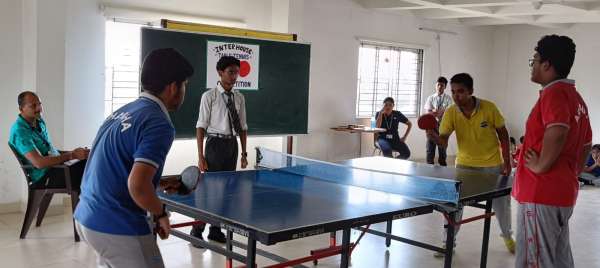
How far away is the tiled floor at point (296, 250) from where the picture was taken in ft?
14.1

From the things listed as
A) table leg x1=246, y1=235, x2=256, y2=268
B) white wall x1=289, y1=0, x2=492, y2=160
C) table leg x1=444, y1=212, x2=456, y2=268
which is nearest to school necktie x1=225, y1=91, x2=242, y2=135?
table leg x1=444, y1=212, x2=456, y2=268

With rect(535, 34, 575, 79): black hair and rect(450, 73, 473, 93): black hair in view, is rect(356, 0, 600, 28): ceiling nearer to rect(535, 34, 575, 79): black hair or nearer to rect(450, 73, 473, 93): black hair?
rect(450, 73, 473, 93): black hair

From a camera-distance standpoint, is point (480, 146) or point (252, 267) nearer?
point (252, 267)

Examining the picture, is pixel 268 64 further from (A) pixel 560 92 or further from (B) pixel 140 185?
(B) pixel 140 185

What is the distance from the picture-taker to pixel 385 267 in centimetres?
438

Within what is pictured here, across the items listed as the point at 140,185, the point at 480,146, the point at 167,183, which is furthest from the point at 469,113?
the point at 140,185

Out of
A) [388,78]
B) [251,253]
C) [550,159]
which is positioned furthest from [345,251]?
[388,78]

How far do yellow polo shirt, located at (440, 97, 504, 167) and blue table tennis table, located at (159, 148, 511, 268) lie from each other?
0.27 metres

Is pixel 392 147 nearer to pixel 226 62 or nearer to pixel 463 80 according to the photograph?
pixel 463 80

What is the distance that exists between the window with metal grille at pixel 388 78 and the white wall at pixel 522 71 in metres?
2.60

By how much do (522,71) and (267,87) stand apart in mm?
6822

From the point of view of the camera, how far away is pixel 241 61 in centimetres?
680

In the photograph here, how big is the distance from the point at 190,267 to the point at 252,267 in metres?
1.71

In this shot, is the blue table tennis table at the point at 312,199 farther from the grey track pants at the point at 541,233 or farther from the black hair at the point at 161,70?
the black hair at the point at 161,70
